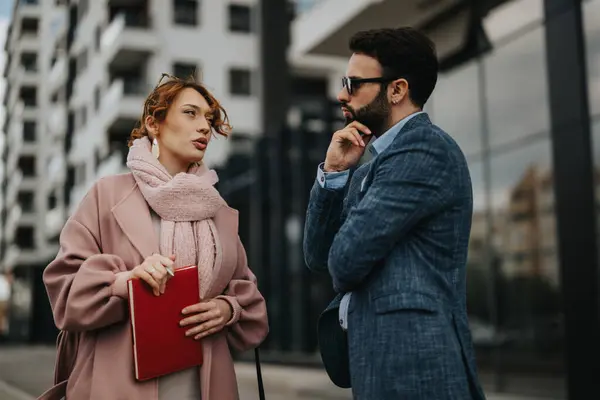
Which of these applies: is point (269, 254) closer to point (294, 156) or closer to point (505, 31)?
point (294, 156)

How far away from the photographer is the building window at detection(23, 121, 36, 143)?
5519 cm

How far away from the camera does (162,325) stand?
279 centimetres

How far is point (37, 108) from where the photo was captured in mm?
55344

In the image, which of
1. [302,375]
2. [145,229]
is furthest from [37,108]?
[145,229]

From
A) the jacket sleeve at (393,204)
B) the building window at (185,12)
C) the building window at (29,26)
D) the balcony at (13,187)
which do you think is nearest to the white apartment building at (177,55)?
the building window at (185,12)

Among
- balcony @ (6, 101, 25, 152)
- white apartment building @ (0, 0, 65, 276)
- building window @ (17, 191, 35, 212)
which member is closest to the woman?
white apartment building @ (0, 0, 65, 276)

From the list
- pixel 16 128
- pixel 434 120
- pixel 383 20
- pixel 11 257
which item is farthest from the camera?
pixel 16 128

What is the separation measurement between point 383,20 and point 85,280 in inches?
437

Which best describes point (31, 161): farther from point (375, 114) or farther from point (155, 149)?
point (375, 114)

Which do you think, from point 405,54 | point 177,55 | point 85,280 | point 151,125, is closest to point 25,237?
point 177,55

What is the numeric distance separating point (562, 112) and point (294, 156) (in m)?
10.3

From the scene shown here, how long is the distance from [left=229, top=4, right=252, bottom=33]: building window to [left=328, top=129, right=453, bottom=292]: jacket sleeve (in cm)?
3004

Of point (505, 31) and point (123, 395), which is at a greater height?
point (505, 31)

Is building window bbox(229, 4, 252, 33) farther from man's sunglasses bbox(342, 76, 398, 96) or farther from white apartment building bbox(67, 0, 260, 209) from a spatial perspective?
man's sunglasses bbox(342, 76, 398, 96)
